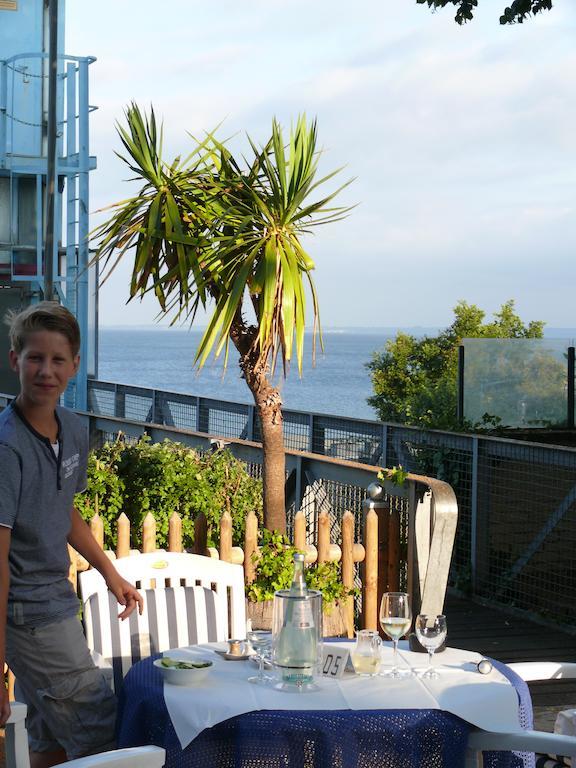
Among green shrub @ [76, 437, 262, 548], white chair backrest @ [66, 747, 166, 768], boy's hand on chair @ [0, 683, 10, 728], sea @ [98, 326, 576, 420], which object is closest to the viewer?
white chair backrest @ [66, 747, 166, 768]

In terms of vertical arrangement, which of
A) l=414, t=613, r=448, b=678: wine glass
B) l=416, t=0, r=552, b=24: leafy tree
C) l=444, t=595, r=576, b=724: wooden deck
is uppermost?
l=416, t=0, r=552, b=24: leafy tree

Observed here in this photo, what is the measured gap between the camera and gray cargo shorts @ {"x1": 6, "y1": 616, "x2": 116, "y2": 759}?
3.66 meters

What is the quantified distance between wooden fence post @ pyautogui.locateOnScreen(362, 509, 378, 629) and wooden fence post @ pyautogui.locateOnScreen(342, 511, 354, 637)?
0.18m

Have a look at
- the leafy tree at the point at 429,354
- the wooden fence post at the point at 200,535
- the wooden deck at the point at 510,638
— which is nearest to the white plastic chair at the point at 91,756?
the wooden fence post at the point at 200,535

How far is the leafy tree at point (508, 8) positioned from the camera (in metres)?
8.30

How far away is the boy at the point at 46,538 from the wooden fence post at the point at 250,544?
88.5 inches

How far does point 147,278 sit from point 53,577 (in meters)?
3.67

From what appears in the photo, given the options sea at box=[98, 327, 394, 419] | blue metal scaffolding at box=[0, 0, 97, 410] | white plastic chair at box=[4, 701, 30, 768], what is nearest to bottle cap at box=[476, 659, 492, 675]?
white plastic chair at box=[4, 701, 30, 768]

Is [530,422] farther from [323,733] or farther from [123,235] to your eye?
[323,733]

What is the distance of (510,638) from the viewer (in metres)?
7.82

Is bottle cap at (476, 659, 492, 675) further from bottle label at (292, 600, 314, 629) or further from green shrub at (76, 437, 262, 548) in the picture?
green shrub at (76, 437, 262, 548)

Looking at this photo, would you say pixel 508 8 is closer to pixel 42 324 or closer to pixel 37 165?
pixel 42 324

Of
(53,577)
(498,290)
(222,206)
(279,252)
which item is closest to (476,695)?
(53,577)

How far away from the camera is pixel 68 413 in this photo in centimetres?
386
